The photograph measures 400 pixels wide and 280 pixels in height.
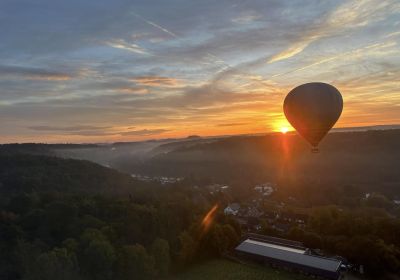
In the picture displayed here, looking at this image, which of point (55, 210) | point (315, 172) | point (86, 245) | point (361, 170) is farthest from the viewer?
point (315, 172)

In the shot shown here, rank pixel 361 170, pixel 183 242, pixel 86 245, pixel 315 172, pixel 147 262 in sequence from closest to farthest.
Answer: pixel 147 262, pixel 86 245, pixel 183 242, pixel 361 170, pixel 315 172

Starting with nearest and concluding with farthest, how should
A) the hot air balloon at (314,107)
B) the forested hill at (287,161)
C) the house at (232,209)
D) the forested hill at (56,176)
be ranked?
the hot air balloon at (314,107), the house at (232,209), the forested hill at (56,176), the forested hill at (287,161)

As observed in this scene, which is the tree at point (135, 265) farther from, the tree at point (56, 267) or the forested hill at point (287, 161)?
the forested hill at point (287, 161)

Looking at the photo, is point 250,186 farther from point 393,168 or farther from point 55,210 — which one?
point 55,210

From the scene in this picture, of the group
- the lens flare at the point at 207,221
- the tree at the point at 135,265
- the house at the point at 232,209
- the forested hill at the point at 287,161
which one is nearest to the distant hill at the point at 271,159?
the forested hill at the point at 287,161

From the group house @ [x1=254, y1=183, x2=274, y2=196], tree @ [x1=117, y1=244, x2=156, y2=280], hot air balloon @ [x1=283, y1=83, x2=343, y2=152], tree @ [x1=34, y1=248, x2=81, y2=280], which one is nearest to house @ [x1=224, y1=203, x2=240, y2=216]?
house @ [x1=254, y1=183, x2=274, y2=196]

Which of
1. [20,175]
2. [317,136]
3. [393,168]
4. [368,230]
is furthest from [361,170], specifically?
[20,175]

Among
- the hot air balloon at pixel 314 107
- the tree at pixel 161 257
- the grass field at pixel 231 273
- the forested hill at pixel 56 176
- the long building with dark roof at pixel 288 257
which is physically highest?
the hot air balloon at pixel 314 107
